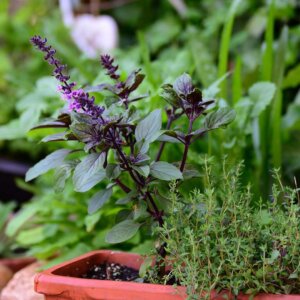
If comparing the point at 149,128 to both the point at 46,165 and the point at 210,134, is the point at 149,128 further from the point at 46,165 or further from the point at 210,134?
the point at 210,134

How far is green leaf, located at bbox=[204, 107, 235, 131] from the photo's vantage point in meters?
1.17

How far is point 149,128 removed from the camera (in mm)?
1179

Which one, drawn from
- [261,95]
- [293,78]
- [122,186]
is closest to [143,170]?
[122,186]

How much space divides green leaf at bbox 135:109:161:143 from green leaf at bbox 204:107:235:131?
0.33 feet

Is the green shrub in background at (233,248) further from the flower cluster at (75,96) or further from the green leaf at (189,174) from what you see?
the flower cluster at (75,96)

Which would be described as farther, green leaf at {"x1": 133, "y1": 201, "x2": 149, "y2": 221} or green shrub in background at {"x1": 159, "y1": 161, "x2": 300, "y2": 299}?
green leaf at {"x1": 133, "y1": 201, "x2": 149, "y2": 221}

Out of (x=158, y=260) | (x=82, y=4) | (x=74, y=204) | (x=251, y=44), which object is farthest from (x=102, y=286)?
(x=82, y=4)

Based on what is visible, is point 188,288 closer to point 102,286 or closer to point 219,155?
point 102,286

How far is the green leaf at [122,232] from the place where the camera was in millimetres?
1165

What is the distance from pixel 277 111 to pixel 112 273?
78cm

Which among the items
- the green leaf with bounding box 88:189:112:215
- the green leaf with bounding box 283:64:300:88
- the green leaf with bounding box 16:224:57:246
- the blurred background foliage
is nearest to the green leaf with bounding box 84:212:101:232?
the blurred background foliage

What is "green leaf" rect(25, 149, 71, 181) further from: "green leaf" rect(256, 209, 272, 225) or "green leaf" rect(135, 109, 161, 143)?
"green leaf" rect(256, 209, 272, 225)

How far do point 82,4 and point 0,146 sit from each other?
3.29 feet

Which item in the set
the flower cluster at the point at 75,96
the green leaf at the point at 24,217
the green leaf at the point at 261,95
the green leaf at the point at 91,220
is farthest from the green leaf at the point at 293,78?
the flower cluster at the point at 75,96
